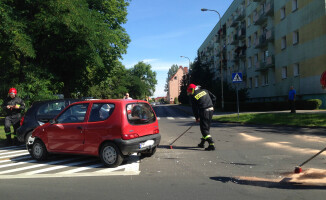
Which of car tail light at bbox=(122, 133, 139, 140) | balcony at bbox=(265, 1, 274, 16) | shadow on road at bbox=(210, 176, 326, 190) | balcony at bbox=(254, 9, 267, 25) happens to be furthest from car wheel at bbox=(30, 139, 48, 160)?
balcony at bbox=(254, 9, 267, 25)

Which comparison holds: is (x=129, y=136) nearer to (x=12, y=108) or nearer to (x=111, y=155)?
(x=111, y=155)

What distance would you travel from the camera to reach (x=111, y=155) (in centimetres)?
600

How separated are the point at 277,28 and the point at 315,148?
25.2 metres

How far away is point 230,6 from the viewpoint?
47.2 metres

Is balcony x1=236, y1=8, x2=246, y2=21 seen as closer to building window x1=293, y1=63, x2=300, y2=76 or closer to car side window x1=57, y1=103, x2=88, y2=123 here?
building window x1=293, y1=63, x2=300, y2=76

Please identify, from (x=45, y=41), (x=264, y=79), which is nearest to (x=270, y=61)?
(x=264, y=79)

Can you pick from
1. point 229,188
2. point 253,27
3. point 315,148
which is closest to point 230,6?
point 253,27

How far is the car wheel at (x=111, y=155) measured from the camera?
5945 mm

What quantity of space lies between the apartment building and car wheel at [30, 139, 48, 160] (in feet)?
71.2

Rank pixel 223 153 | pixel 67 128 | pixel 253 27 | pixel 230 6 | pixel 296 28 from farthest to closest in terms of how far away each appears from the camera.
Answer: pixel 230 6 → pixel 253 27 → pixel 296 28 → pixel 223 153 → pixel 67 128

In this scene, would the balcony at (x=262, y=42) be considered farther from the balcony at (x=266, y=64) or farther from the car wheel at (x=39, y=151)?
the car wheel at (x=39, y=151)

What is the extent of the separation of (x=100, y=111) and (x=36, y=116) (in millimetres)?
3615

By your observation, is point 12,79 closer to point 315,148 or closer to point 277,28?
point 315,148

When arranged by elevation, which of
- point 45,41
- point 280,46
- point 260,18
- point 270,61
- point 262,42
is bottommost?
point 270,61
